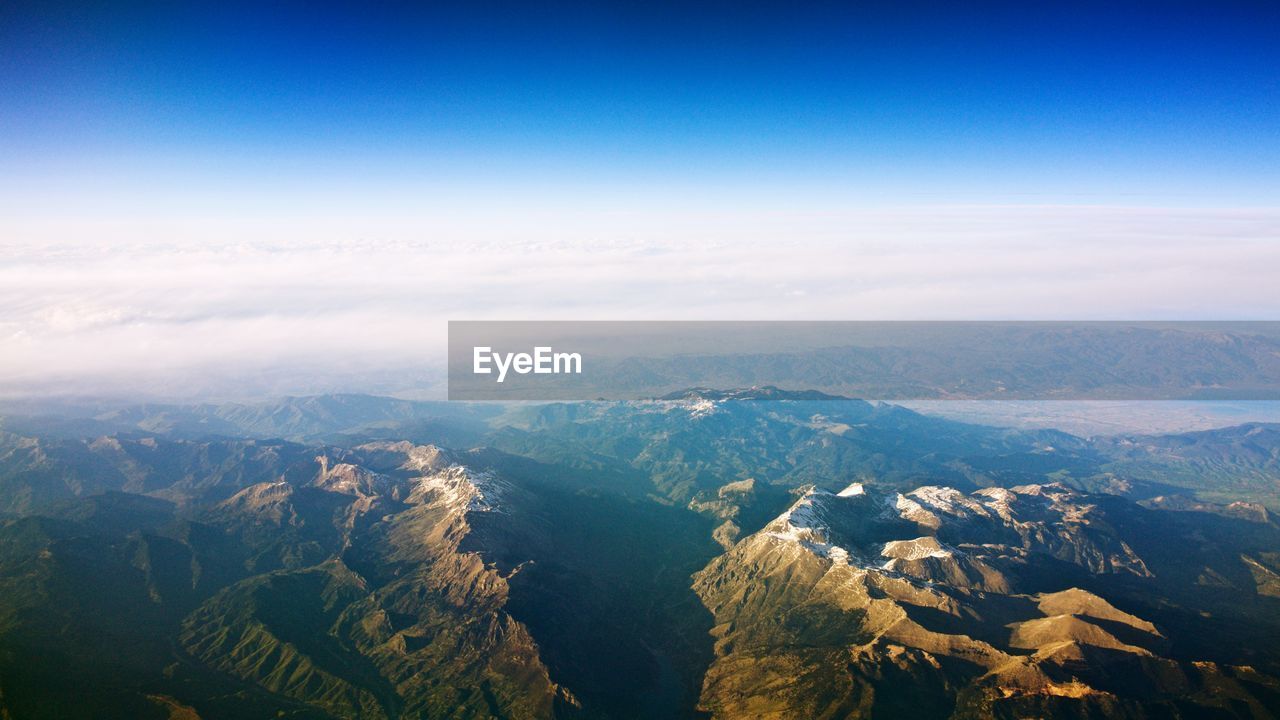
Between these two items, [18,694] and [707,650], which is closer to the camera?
[18,694]

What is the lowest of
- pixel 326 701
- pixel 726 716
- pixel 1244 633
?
pixel 326 701

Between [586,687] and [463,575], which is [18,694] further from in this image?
[586,687]

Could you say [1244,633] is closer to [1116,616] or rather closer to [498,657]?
[1116,616]

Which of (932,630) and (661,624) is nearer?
(932,630)

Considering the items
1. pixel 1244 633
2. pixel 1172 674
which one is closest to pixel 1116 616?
pixel 1172 674

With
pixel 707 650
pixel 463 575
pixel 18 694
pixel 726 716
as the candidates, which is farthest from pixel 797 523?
pixel 18 694

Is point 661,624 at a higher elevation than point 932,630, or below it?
below

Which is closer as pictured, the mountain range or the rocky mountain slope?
the rocky mountain slope

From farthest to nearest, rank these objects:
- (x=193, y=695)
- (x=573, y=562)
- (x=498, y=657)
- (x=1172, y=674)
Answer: (x=573, y=562)
(x=498, y=657)
(x=193, y=695)
(x=1172, y=674)

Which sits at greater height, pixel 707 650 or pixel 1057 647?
pixel 1057 647

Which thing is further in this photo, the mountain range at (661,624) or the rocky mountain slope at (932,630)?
the mountain range at (661,624)

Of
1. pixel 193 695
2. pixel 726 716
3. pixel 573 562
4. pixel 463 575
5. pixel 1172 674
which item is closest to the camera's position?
pixel 1172 674
